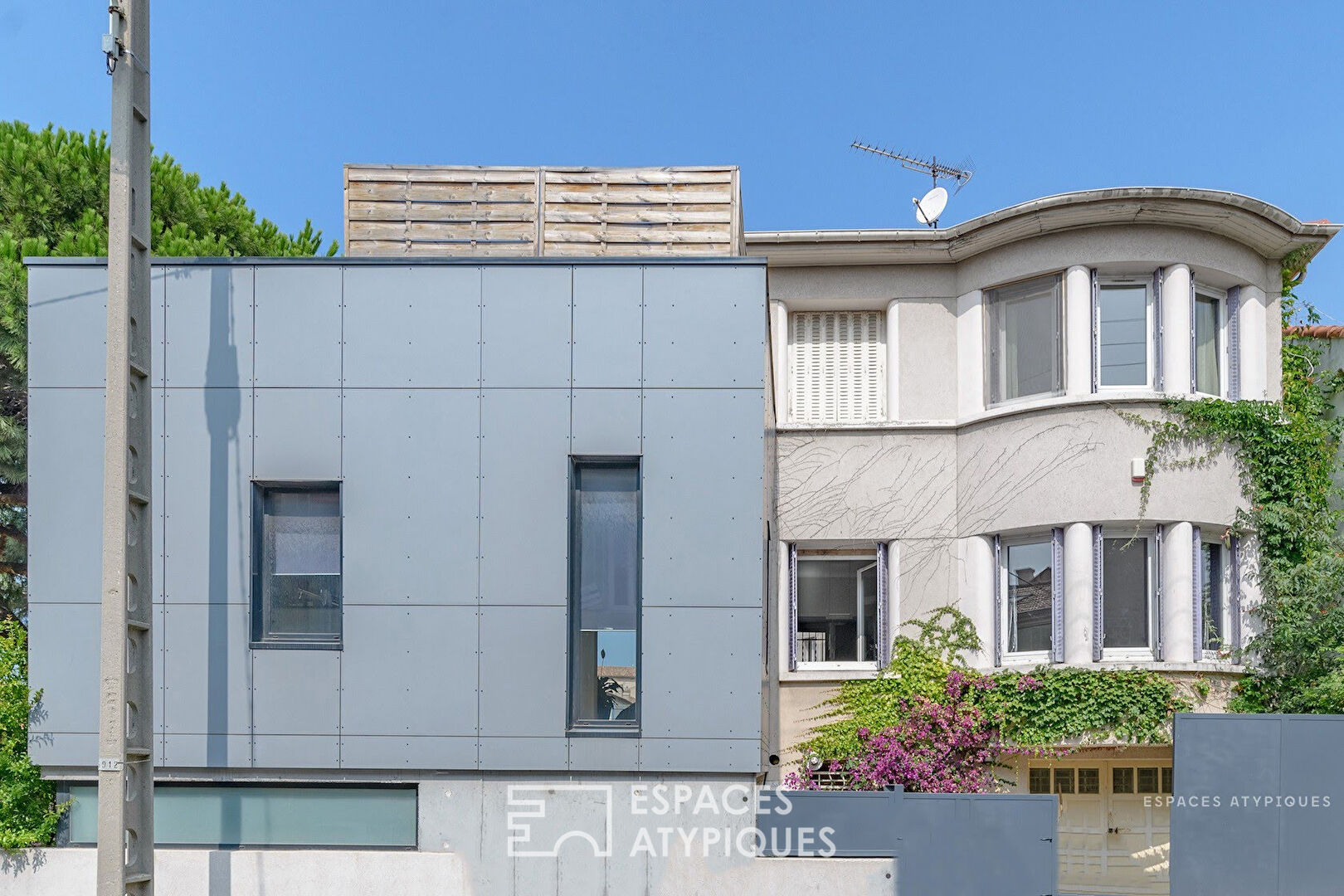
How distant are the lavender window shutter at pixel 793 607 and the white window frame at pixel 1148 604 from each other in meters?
3.78

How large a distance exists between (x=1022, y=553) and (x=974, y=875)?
203 inches

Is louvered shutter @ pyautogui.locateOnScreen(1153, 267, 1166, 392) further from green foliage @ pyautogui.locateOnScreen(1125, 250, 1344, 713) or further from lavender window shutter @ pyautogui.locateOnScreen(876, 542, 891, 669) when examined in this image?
lavender window shutter @ pyautogui.locateOnScreen(876, 542, 891, 669)

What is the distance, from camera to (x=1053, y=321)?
15781 millimetres

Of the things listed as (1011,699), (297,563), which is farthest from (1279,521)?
(297,563)

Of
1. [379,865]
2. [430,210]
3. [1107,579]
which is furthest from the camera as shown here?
[1107,579]

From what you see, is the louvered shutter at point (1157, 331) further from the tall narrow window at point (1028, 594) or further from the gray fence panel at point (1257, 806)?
the gray fence panel at point (1257, 806)

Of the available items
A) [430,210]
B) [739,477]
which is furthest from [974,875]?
[430,210]

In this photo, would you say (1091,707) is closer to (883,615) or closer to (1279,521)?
(883,615)

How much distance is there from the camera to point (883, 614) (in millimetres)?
16359

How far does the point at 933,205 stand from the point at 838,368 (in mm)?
3023

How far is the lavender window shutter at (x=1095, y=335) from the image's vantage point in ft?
50.4

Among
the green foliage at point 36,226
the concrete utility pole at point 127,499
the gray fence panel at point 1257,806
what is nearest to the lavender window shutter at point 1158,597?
the gray fence panel at point 1257,806

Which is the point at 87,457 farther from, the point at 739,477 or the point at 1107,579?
the point at 1107,579

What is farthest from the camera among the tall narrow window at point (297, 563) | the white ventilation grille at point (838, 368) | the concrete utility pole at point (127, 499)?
the white ventilation grille at point (838, 368)
